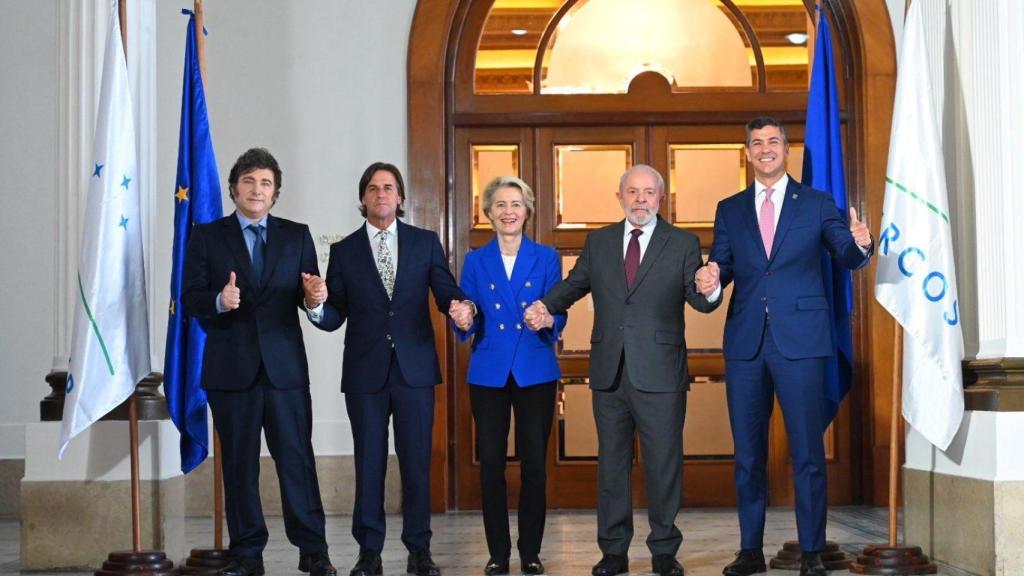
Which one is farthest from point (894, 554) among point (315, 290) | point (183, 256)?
point (183, 256)

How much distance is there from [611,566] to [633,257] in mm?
1274

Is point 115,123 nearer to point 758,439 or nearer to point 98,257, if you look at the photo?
point 98,257

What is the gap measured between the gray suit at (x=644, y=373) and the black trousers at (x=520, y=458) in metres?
0.25

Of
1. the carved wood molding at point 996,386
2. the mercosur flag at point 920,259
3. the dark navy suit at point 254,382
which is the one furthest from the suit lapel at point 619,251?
the carved wood molding at point 996,386

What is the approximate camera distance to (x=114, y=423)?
5566 millimetres

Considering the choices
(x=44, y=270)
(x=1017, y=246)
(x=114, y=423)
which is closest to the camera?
(x=1017, y=246)

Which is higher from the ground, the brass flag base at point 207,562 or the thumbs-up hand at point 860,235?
the thumbs-up hand at point 860,235

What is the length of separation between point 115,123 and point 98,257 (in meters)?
0.58

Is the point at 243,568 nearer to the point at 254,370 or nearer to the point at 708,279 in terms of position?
the point at 254,370

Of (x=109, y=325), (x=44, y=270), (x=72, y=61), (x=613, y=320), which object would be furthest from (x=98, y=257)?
(x=44, y=270)

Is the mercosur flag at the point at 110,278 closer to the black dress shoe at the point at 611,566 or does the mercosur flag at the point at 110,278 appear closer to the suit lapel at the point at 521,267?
the suit lapel at the point at 521,267

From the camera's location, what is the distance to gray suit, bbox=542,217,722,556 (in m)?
5.09

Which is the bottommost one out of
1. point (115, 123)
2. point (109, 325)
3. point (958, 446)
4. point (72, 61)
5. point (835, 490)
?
point (835, 490)

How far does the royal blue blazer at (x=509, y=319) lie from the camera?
5.16 m
